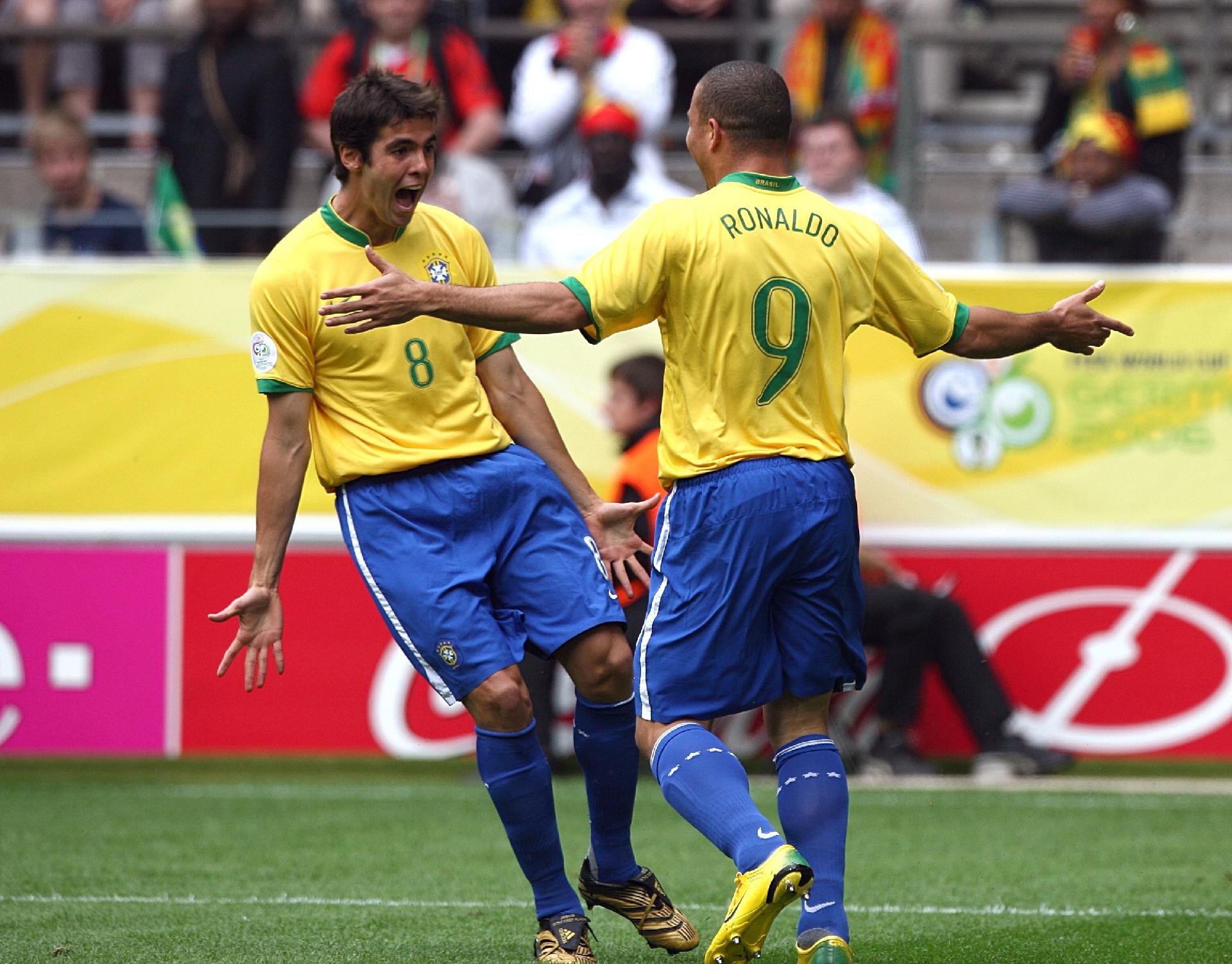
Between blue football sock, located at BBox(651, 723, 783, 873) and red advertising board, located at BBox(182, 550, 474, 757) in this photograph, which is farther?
red advertising board, located at BBox(182, 550, 474, 757)

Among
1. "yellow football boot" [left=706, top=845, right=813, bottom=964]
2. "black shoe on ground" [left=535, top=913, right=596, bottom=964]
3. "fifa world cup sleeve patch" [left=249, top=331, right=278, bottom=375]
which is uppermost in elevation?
"fifa world cup sleeve patch" [left=249, top=331, right=278, bottom=375]

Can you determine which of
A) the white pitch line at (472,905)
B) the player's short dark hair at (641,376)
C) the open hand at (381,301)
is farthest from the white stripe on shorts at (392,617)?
the player's short dark hair at (641,376)

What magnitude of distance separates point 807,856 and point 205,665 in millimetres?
4971

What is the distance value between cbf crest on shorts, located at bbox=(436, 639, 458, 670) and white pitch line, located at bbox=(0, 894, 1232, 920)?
125cm

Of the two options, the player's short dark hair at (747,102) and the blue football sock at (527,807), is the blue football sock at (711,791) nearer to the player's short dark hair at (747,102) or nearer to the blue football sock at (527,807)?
the blue football sock at (527,807)

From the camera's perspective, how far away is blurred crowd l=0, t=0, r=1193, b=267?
8.99 metres

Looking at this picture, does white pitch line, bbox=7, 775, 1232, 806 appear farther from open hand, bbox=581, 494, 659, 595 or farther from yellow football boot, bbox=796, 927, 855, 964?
yellow football boot, bbox=796, 927, 855, 964

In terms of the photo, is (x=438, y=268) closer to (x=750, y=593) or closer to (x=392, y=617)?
(x=392, y=617)

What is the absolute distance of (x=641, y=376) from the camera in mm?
7805

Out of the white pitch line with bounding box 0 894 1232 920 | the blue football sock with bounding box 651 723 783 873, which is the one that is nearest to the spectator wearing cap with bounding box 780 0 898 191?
the white pitch line with bounding box 0 894 1232 920

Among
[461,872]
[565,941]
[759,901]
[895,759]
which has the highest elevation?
[759,901]

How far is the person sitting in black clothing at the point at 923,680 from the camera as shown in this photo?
26.8ft

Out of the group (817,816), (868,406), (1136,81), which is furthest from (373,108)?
(1136,81)

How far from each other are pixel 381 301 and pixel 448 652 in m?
1.07
